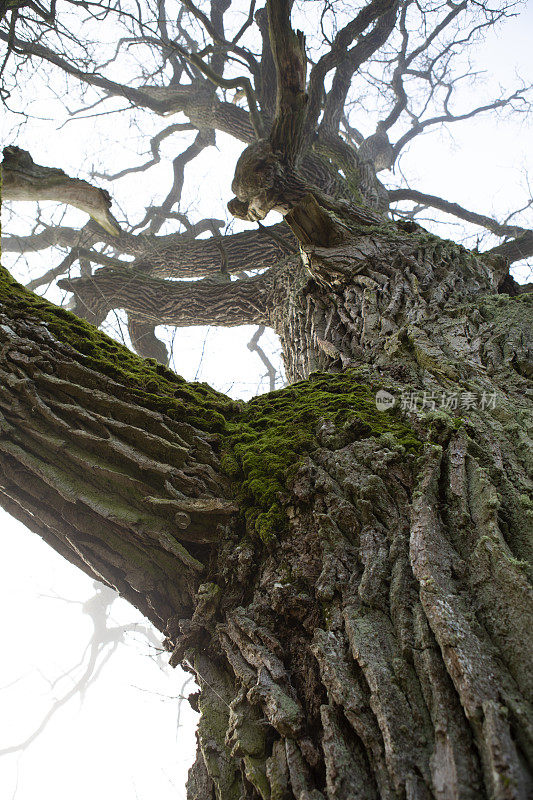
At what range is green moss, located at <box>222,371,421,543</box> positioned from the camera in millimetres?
1622

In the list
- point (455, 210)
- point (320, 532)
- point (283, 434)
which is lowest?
point (320, 532)

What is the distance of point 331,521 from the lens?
4.73 ft

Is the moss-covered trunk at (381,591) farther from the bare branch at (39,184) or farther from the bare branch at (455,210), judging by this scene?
the bare branch at (455,210)

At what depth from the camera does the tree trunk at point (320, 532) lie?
0.97 metres

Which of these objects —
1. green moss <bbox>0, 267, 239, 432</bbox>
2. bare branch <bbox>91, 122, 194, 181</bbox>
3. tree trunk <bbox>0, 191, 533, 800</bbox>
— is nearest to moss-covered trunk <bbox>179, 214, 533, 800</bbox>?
tree trunk <bbox>0, 191, 533, 800</bbox>

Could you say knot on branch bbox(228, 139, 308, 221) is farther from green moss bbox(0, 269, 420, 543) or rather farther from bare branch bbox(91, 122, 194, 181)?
bare branch bbox(91, 122, 194, 181)

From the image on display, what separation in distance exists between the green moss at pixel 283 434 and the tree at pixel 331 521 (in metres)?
0.01

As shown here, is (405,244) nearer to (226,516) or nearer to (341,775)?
(226,516)

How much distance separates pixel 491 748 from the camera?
0.81m

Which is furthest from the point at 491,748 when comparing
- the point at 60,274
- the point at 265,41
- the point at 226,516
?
the point at 265,41

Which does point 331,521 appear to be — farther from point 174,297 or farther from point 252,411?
point 174,297

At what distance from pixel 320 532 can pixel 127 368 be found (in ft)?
3.80

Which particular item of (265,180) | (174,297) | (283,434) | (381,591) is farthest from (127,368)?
(174,297)

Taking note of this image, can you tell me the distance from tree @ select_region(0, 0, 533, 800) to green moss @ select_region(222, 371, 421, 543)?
0.01 meters
